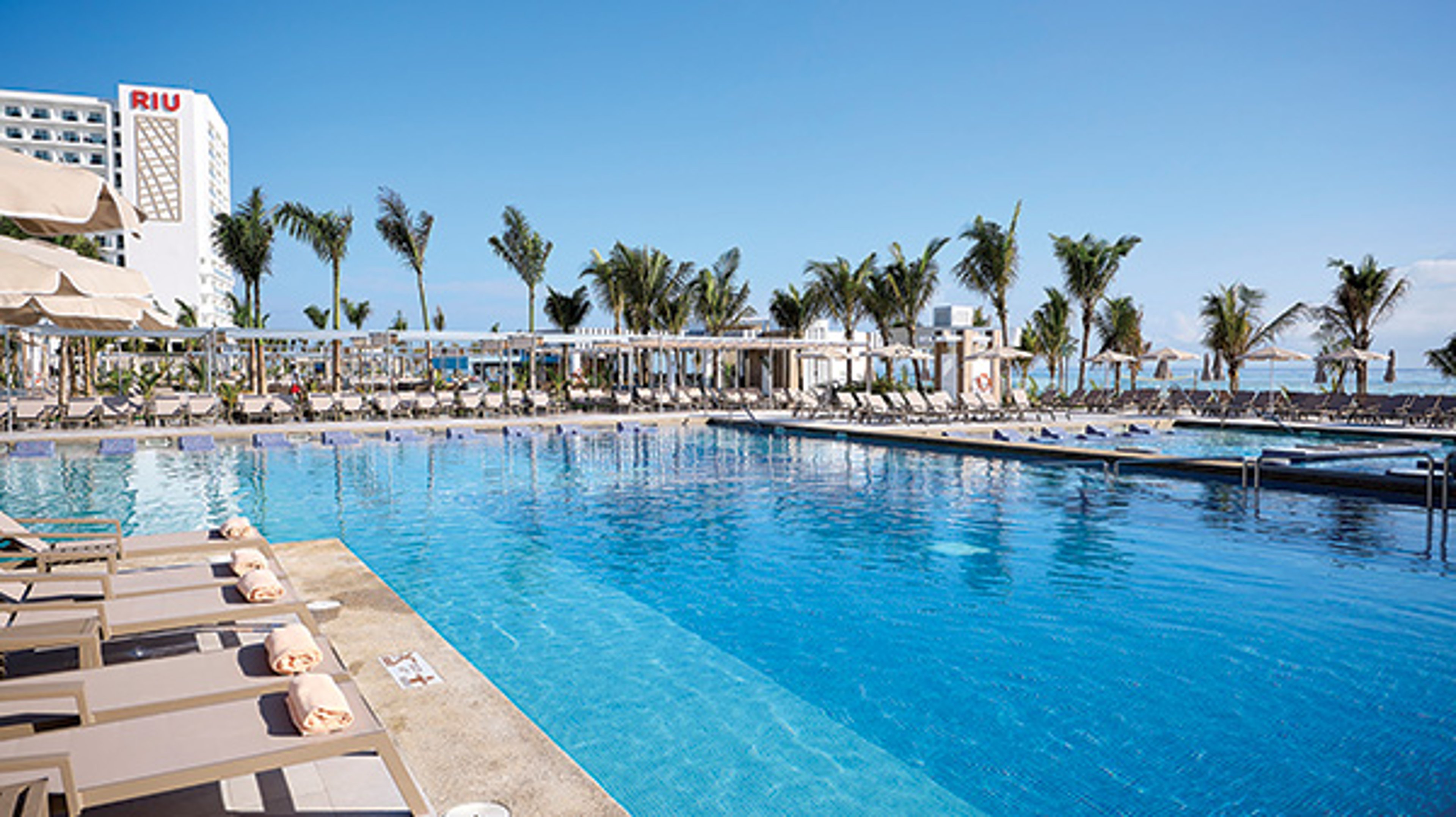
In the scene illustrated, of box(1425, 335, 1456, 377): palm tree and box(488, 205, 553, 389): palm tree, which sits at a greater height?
box(488, 205, 553, 389): palm tree

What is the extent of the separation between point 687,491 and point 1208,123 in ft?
59.4

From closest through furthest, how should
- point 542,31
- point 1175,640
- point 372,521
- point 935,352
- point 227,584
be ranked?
1. point 227,584
2. point 1175,640
3. point 372,521
4. point 542,31
5. point 935,352

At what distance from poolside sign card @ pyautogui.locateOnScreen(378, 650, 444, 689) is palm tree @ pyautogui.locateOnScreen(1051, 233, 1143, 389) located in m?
27.1

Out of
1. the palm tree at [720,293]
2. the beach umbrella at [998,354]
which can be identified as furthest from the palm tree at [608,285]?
the beach umbrella at [998,354]

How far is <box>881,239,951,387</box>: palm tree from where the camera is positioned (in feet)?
95.3

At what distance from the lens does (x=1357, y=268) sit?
2450cm

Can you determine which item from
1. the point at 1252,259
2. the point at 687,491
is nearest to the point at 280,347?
the point at 687,491

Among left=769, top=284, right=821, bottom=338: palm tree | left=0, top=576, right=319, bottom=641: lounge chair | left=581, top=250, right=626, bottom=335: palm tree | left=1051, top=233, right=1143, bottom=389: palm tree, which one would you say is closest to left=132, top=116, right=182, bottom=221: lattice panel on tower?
left=581, top=250, right=626, bottom=335: palm tree

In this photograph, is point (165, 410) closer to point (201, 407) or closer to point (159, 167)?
point (201, 407)

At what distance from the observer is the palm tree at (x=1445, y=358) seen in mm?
24547

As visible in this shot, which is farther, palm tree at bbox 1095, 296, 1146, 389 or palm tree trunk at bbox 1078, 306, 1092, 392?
palm tree at bbox 1095, 296, 1146, 389

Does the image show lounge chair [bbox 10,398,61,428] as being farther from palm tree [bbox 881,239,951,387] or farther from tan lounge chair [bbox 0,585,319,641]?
palm tree [bbox 881,239,951,387]

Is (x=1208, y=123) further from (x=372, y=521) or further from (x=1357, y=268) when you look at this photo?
(x=372, y=521)

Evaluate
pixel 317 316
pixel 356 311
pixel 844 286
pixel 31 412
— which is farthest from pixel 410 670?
pixel 317 316
